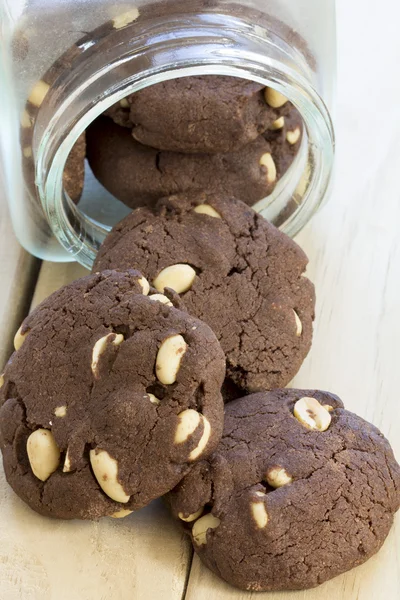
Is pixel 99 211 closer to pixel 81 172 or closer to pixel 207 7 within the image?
pixel 81 172

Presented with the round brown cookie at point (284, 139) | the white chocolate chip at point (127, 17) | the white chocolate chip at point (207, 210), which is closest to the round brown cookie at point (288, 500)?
the white chocolate chip at point (207, 210)

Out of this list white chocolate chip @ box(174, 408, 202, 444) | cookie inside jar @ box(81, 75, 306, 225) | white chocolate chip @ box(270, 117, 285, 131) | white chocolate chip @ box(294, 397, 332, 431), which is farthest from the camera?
white chocolate chip @ box(270, 117, 285, 131)

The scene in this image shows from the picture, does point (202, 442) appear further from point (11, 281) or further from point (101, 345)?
point (11, 281)

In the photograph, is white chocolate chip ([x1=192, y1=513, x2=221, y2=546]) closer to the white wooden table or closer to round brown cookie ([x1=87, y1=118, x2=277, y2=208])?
the white wooden table

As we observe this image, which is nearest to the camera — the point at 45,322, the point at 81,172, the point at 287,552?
the point at 287,552

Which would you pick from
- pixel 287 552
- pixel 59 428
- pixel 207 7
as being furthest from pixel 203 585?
pixel 207 7

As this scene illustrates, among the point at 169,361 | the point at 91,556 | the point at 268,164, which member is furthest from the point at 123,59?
the point at 91,556

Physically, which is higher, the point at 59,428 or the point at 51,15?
the point at 51,15

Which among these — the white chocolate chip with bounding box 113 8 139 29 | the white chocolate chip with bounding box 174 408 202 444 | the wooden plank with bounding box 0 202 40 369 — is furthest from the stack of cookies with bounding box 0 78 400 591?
the wooden plank with bounding box 0 202 40 369
